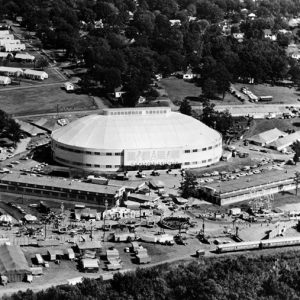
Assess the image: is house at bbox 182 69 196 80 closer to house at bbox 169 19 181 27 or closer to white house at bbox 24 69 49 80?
white house at bbox 24 69 49 80

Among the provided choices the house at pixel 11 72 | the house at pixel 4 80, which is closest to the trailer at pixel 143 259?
the house at pixel 4 80

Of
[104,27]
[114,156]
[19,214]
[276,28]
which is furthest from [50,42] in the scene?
[19,214]

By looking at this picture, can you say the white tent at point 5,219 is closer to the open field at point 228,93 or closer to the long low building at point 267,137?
the long low building at point 267,137

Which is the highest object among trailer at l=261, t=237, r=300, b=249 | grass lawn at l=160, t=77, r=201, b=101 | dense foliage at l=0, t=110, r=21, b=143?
trailer at l=261, t=237, r=300, b=249

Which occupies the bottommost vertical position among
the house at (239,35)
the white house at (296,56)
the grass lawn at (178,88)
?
the white house at (296,56)

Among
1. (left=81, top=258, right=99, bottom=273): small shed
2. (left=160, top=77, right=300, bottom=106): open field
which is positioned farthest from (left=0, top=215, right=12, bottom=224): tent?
(left=160, top=77, right=300, bottom=106): open field

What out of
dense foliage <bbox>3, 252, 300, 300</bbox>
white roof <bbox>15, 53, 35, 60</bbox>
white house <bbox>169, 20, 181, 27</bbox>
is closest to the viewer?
dense foliage <bbox>3, 252, 300, 300</bbox>
